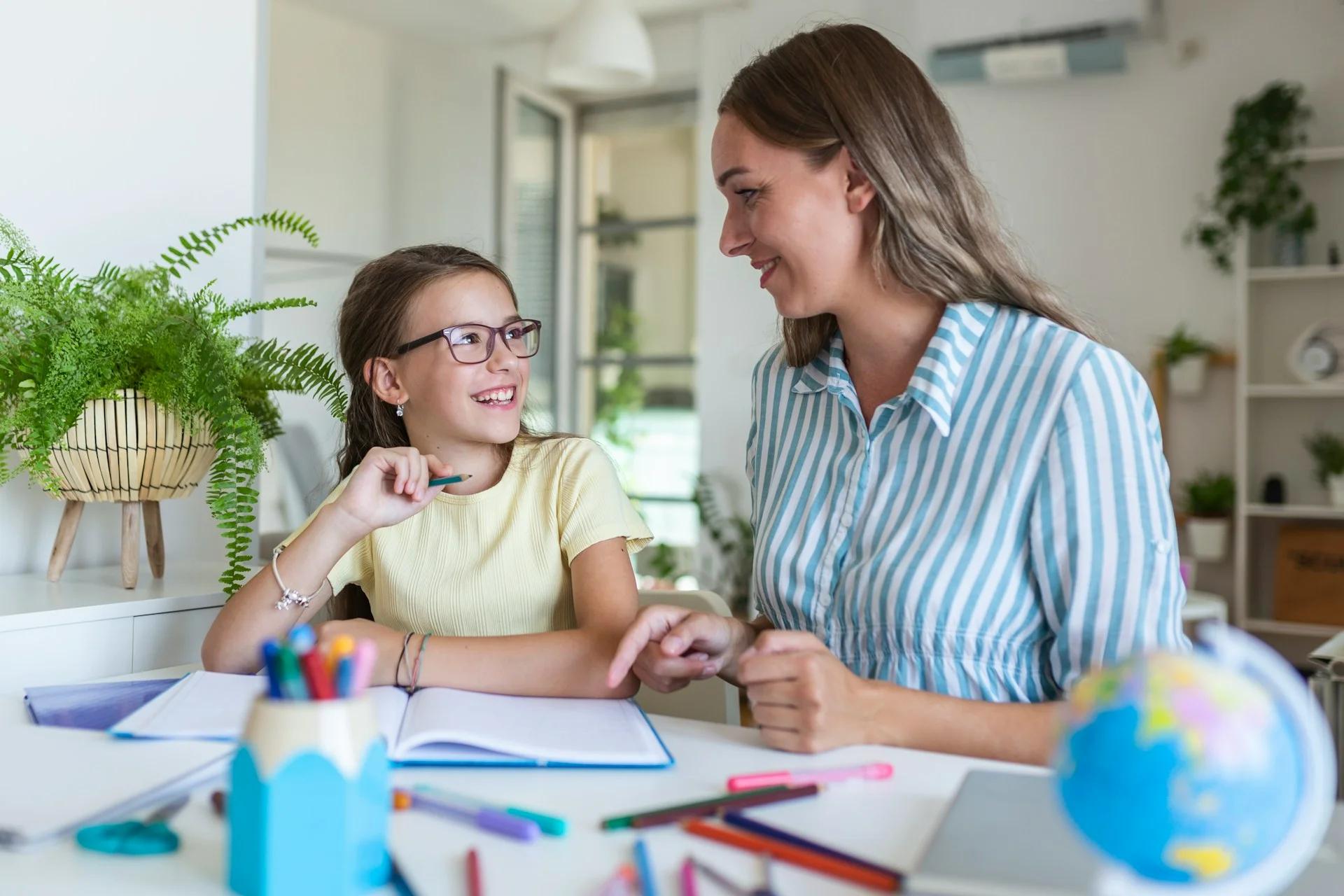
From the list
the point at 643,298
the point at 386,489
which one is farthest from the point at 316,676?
the point at 643,298

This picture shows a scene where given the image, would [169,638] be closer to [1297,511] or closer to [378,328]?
[378,328]

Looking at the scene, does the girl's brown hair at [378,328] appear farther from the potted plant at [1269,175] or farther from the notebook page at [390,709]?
the potted plant at [1269,175]

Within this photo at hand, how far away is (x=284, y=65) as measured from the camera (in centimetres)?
472

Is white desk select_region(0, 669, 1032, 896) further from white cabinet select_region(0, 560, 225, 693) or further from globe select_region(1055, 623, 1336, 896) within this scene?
white cabinet select_region(0, 560, 225, 693)

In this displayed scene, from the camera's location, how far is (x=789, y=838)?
27.7 inches

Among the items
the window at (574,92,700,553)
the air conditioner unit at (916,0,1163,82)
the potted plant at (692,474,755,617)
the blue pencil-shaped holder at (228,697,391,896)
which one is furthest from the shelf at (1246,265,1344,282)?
the blue pencil-shaped holder at (228,697,391,896)

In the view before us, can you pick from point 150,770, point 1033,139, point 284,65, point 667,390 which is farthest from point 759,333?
point 150,770

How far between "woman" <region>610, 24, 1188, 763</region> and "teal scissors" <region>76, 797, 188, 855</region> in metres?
0.42

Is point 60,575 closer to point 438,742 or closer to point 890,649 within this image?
point 438,742

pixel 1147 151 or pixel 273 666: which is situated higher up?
pixel 1147 151

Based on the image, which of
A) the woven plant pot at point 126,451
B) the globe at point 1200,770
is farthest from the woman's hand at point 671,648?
the woven plant pot at point 126,451

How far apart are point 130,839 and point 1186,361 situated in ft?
14.2

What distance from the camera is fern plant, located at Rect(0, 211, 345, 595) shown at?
58.9 inches

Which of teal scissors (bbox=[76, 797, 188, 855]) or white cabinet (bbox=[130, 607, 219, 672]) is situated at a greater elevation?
teal scissors (bbox=[76, 797, 188, 855])
